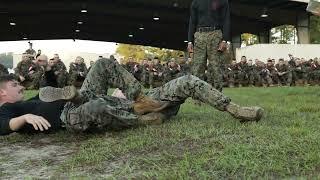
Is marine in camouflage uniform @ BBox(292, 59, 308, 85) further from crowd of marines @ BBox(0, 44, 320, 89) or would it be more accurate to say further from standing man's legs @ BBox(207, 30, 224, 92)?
standing man's legs @ BBox(207, 30, 224, 92)

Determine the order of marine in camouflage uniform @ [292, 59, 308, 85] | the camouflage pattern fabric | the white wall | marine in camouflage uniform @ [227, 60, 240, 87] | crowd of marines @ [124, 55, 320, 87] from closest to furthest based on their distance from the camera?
the camouflage pattern fabric < crowd of marines @ [124, 55, 320, 87] < marine in camouflage uniform @ [227, 60, 240, 87] < marine in camouflage uniform @ [292, 59, 308, 85] < the white wall

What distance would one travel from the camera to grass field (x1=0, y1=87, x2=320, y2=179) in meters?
3.29

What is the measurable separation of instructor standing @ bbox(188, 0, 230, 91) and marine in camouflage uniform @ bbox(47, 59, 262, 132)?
2580mm

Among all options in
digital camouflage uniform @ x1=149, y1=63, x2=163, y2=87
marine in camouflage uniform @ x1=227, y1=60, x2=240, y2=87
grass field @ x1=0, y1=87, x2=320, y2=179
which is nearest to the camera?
grass field @ x1=0, y1=87, x2=320, y2=179

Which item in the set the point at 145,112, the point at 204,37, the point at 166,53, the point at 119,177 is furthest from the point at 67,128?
the point at 166,53

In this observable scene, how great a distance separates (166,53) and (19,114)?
2020 inches

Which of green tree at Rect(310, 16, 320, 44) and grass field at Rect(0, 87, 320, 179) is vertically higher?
green tree at Rect(310, 16, 320, 44)

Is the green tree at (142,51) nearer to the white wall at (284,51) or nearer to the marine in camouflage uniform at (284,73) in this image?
the white wall at (284,51)

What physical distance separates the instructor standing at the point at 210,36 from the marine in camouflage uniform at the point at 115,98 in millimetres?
2580

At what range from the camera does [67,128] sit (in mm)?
4852

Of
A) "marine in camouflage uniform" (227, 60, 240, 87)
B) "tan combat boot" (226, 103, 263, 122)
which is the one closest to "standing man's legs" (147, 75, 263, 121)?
"tan combat boot" (226, 103, 263, 122)

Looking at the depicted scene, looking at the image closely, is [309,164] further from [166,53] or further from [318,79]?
[166,53]

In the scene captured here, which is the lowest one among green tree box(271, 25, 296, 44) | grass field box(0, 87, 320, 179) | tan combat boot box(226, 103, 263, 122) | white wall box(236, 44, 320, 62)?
grass field box(0, 87, 320, 179)

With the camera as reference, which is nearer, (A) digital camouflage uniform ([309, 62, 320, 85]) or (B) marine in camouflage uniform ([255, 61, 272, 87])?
(B) marine in camouflage uniform ([255, 61, 272, 87])
